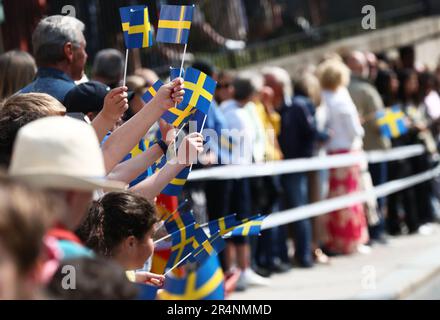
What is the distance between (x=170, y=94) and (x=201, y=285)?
317 cm

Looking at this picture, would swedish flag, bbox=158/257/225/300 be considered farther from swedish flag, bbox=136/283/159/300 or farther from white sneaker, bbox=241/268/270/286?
swedish flag, bbox=136/283/159/300

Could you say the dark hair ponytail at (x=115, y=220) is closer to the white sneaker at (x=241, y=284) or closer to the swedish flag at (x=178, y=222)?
the swedish flag at (x=178, y=222)

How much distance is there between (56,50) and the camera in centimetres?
586

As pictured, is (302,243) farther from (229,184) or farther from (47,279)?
(47,279)

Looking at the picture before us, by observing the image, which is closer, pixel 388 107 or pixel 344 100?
pixel 344 100

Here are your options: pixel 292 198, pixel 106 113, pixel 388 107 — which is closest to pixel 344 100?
pixel 292 198

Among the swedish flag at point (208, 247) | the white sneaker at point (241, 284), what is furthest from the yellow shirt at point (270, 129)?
the swedish flag at point (208, 247)

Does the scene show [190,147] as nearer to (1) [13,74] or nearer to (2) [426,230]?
(1) [13,74]

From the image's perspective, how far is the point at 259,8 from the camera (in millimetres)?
17984

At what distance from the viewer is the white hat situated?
283cm

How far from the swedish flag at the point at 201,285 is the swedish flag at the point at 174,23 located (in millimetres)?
2872

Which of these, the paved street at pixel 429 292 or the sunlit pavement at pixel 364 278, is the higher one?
the sunlit pavement at pixel 364 278

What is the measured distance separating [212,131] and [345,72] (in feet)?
9.81

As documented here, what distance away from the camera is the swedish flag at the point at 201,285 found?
799 cm
